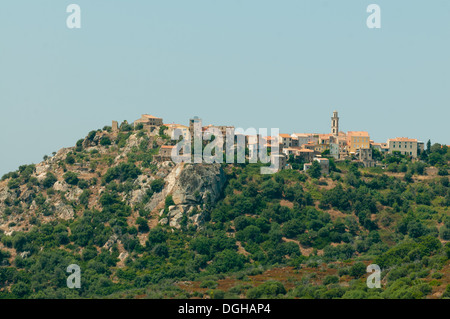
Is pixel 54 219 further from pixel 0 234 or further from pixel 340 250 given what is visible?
pixel 340 250

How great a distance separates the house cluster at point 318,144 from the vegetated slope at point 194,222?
302 centimetres

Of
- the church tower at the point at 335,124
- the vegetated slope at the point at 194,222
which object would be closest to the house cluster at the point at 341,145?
the church tower at the point at 335,124

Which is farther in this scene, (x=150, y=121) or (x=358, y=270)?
(x=150, y=121)

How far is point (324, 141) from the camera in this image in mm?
133500

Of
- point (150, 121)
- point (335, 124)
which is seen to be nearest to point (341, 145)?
point (335, 124)

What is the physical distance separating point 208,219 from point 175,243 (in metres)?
8.11

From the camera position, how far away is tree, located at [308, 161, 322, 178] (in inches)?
4742

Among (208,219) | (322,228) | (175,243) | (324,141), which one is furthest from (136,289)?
(324,141)

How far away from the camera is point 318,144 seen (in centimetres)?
13300

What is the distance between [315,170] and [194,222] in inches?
920

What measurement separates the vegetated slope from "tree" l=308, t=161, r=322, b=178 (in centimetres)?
130

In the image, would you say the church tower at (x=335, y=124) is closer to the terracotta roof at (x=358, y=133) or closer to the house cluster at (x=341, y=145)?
the house cluster at (x=341, y=145)

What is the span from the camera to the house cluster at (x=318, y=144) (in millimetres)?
122375

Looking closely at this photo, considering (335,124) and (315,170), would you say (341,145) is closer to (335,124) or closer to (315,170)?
(335,124)
